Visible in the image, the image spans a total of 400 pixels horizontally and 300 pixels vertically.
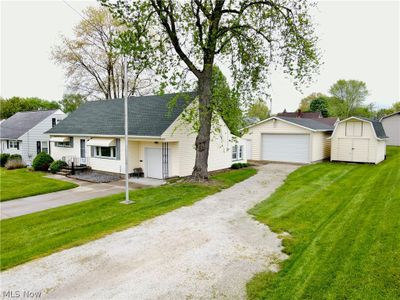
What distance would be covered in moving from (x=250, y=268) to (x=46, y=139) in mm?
26839

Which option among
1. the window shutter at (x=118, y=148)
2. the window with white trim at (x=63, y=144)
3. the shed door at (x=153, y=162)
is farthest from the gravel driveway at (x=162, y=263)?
the window with white trim at (x=63, y=144)

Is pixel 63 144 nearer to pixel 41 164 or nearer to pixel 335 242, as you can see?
pixel 41 164

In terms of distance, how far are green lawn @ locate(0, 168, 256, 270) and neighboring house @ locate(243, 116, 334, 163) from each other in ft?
40.1

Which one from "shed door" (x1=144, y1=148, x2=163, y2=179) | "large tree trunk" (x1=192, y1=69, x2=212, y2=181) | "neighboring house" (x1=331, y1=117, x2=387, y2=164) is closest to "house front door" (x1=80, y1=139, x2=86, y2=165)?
"shed door" (x1=144, y1=148, x2=163, y2=179)

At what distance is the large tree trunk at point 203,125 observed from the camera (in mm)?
13703

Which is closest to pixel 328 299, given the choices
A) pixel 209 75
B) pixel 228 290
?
pixel 228 290

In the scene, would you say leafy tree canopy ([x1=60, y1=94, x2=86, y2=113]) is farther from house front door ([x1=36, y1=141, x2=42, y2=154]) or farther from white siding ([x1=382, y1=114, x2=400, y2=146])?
white siding ([x1=382, y1=114, x2=400, y2=146])

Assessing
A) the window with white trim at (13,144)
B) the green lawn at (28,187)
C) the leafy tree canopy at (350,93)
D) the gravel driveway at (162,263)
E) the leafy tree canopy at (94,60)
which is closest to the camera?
the gravel driveway at (162,263)

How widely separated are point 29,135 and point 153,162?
17.1 meters

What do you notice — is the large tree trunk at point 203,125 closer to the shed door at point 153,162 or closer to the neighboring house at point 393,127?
the shed door at point 153,162

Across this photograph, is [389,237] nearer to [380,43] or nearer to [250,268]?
[250,268]

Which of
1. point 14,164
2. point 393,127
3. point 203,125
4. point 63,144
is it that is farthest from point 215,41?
point 393,127

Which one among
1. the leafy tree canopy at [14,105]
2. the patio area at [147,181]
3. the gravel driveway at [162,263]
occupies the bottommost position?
the gravel driveway at [162,263]

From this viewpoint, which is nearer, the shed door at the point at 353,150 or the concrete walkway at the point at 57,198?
the concrete walkway at the point at 57,198
